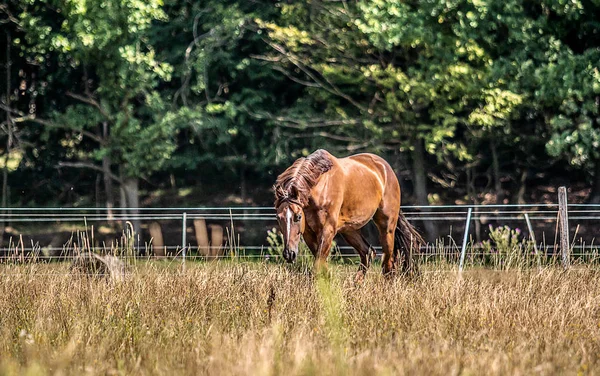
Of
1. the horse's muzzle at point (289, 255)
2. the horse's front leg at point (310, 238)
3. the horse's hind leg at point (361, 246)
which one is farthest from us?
the horse's hind leg at point (361, 246)

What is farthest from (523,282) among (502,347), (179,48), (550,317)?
(179,48)

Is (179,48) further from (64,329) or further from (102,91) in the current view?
(64,329)

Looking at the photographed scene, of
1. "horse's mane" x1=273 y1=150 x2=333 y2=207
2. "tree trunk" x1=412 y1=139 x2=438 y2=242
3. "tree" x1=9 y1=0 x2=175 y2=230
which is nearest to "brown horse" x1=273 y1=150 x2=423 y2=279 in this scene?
"horse's mane" x1=273 y1=150 x2=333 y2=207

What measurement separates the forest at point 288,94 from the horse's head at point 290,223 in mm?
9773

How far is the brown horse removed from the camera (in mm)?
9398

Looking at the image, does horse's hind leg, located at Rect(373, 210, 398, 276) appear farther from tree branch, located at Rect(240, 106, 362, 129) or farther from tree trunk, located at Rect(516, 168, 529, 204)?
tree trunk, located at Rect(516, 168, 529, 204)

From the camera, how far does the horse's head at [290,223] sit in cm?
919

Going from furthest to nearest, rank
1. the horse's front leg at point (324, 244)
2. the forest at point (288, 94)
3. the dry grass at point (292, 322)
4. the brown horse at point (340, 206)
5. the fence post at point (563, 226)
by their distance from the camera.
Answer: the forest at point (288, 94) < the fence post at point (563, 226) < the horse's front leg at point (324, 244) < the brown horse at point (340, 206) < the dry grass at point (292, 322)

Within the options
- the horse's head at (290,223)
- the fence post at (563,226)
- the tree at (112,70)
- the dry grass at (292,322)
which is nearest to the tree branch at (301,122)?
the tree at (112,70)

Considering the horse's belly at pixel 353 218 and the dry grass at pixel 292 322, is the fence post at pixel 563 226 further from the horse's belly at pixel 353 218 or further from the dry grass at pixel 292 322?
the horse's belly at pixel 353 218

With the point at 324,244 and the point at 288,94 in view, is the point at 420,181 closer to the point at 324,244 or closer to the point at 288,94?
the point at 288,94

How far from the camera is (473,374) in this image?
5672mm

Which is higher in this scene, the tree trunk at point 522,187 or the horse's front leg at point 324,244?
the horse's front leg at point 324,244

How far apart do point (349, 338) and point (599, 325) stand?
2214 mm
